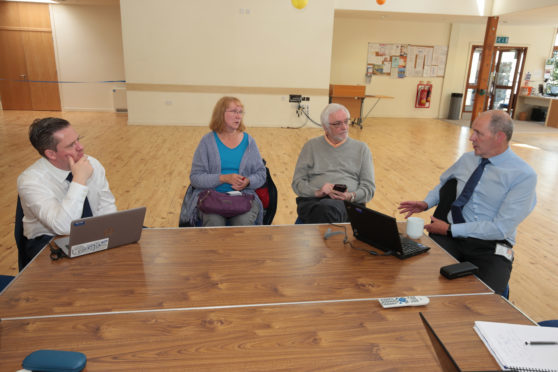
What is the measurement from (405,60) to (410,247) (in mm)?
11454

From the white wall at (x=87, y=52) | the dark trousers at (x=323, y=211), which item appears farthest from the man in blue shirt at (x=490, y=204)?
the white wall at (x=87, y=52)

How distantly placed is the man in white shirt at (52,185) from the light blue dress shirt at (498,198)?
198cm

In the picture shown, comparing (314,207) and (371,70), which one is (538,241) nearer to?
(314,207)

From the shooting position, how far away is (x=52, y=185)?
195 cm

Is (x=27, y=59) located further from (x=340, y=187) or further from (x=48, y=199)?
(x=340, y=187)

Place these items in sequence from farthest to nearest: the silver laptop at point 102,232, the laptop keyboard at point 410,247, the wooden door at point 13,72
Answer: the wooden door at point 13,72, the laptop keyboard at point 410,247, the silver laptop at point 102,232

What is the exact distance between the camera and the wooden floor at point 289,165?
3215 millimetres

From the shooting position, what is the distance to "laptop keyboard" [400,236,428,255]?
179 centimetres

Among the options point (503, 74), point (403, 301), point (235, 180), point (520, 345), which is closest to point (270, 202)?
point (235, 180)

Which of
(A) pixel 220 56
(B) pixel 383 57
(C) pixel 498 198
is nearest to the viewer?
(C) pixel 498 198

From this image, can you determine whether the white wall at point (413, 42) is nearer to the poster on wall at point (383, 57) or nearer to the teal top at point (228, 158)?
the poster on wall at point (383, 57)

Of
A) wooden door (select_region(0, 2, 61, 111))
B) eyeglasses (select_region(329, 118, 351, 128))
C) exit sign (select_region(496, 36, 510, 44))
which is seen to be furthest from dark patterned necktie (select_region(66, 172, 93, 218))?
exit sign (select_region(496, 36, 510, 44))

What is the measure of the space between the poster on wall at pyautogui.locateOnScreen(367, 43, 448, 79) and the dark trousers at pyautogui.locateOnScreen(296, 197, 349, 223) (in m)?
10.3

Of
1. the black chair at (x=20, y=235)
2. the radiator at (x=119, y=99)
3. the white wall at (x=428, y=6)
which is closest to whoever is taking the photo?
the black chair at (x=20, y=235)
